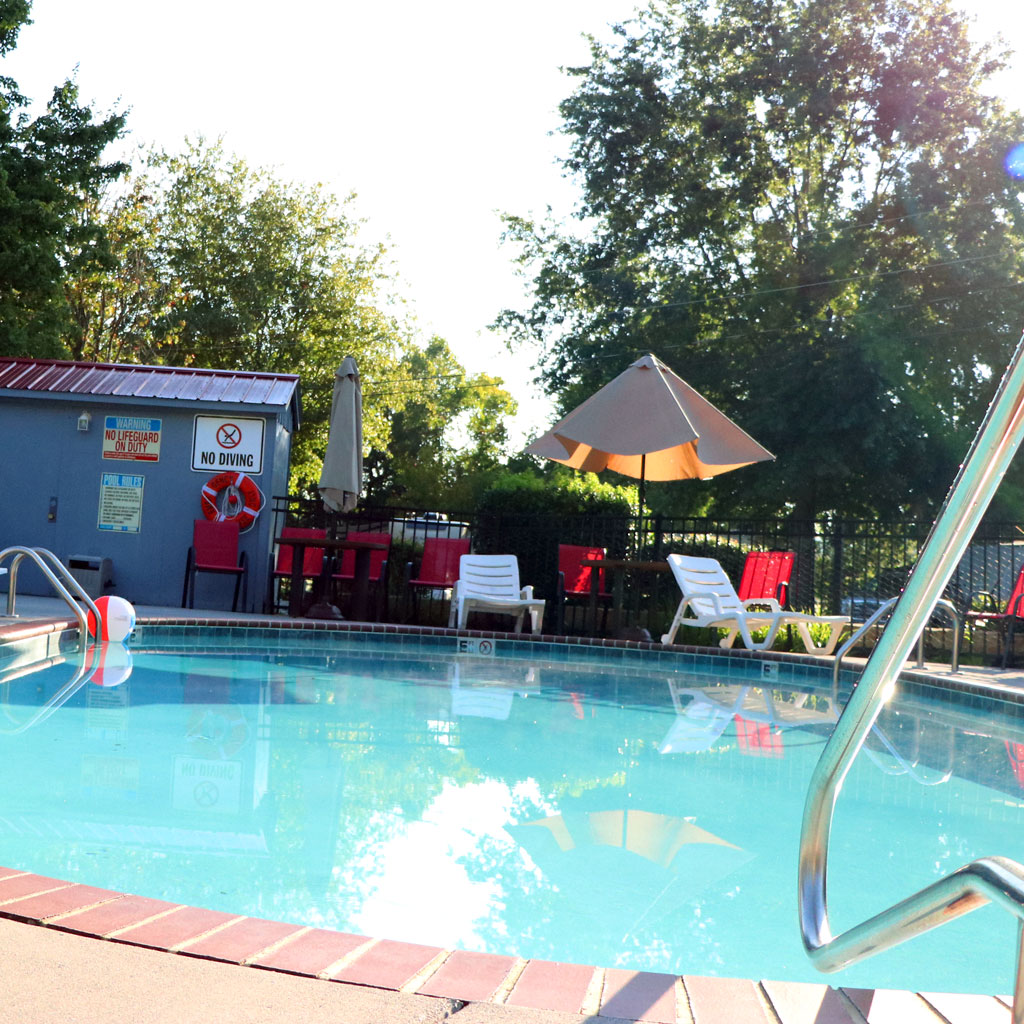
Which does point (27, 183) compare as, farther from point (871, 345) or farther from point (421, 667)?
point (871, 345)

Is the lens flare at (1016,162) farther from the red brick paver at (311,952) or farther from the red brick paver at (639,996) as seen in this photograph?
the red brick paver at (311,952)

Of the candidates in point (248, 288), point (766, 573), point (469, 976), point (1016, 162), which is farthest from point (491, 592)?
point (248, 288)

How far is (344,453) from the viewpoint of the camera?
36.6ft

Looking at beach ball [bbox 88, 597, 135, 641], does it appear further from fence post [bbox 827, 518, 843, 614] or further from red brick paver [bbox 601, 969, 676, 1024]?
red brick paver [bbox 601, 969, 676, 1024]

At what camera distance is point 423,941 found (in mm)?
2619

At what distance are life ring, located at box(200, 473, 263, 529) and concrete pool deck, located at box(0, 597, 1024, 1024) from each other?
32.3ft

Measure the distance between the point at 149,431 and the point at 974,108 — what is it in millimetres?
15972

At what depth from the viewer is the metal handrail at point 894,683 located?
47.1 inches

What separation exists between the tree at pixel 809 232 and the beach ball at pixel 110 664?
13.4 meters

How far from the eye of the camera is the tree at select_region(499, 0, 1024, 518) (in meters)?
19.0

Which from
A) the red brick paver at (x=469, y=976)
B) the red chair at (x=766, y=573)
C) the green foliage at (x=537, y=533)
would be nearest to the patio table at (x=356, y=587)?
the green foliage at (x=537, y=533)

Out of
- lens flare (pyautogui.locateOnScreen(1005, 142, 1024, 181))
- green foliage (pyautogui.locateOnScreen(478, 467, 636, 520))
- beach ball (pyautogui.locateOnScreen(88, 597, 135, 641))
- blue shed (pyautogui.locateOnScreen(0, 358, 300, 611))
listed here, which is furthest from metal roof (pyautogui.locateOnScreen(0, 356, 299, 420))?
lens flare (pyautogui.locateOnScreen(1005, 142, 1024, 181))

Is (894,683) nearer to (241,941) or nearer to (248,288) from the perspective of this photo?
(241,941)

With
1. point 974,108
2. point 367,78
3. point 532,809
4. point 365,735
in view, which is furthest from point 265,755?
point 974,108
